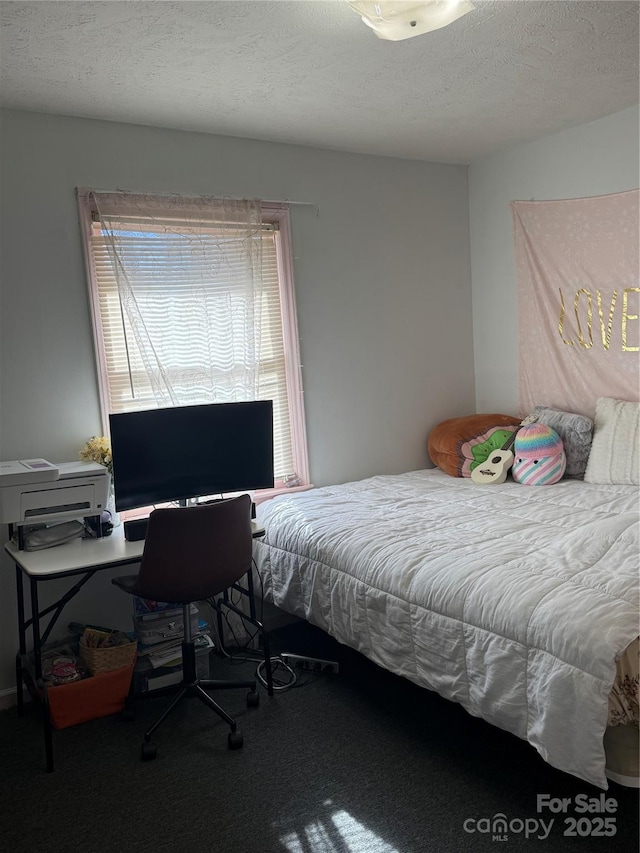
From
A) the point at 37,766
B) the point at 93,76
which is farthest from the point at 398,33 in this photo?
the point at 37,766

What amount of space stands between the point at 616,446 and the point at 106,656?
2591 millimetres

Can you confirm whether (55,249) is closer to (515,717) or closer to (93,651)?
(93,651)

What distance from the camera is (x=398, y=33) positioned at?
221cm

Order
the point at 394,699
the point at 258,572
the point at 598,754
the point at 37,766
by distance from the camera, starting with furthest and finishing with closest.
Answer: the point at 258,572
the point at 394,699
the point at 37,766
the point at 598,754

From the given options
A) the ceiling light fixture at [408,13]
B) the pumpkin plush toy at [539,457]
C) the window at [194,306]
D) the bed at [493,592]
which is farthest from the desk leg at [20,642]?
the pumpkin plush toy at [539,457]

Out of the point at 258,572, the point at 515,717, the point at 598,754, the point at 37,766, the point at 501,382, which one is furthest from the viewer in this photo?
the point at 501,382

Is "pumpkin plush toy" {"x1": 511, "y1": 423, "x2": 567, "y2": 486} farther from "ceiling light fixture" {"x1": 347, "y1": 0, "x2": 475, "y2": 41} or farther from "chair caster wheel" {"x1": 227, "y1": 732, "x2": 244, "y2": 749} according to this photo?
"ceiling light fixture" {"x1": 347, "y1": 0, "x2": 475, "y2": 41}

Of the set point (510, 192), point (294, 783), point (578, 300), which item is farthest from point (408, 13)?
point (294, 783)

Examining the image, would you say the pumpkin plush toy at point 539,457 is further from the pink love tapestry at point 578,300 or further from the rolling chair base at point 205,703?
the rolling chair base at point 205,703

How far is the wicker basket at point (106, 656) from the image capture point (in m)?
2.89

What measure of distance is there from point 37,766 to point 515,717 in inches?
67.0

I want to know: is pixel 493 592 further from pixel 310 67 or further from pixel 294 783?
pixel 310 67

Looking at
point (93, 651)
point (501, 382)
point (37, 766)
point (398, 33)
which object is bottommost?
point (37, 766)

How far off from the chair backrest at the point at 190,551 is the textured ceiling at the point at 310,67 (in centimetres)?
163
